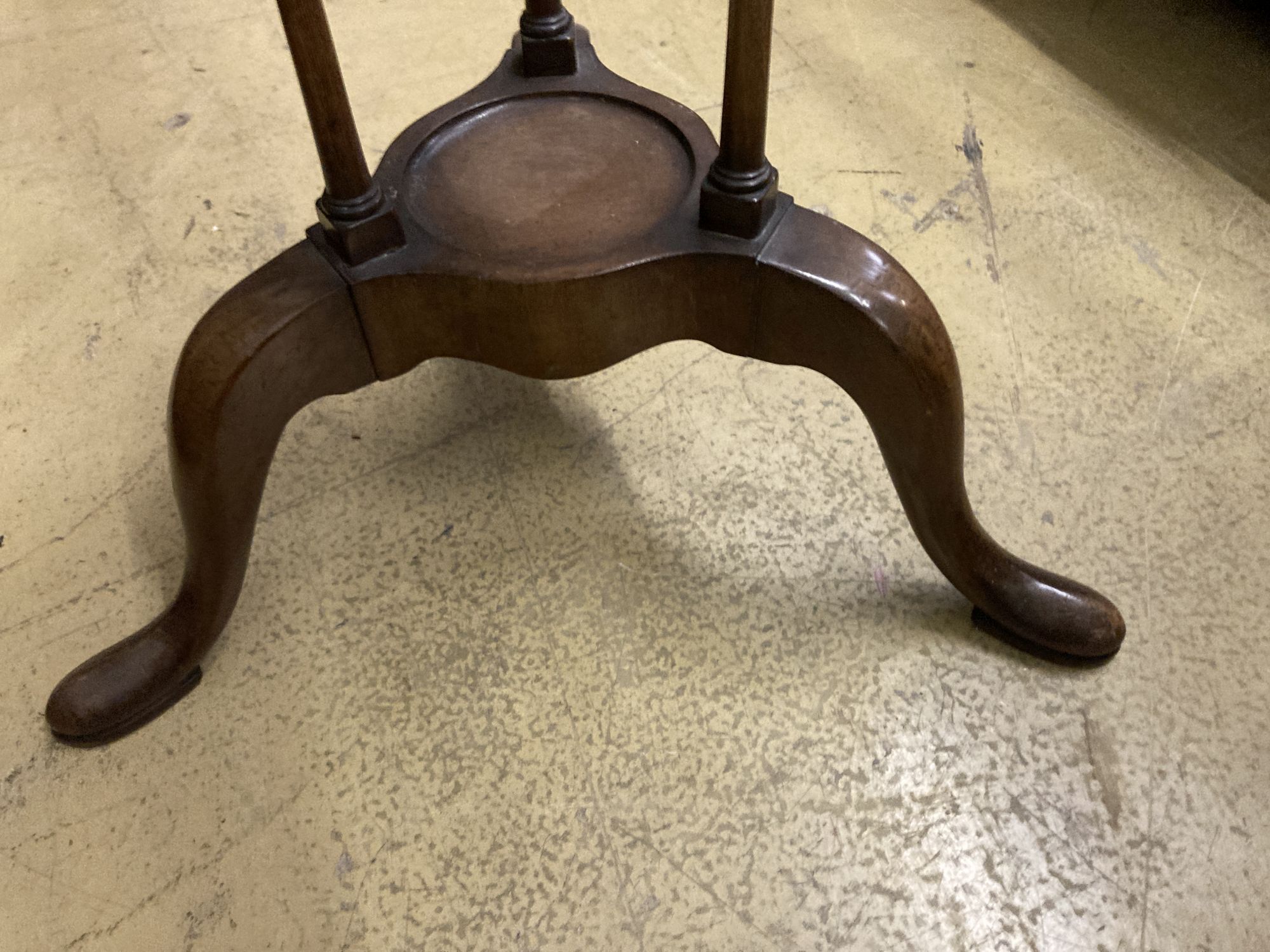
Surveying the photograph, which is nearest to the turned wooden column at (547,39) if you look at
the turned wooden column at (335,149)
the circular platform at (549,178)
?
the circular platform at (549,178)

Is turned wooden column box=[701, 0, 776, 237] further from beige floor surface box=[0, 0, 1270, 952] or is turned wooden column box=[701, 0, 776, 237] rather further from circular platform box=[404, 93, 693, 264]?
beige floor surface box=[0, 0, 1270, 952]

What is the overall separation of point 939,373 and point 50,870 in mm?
A: 709

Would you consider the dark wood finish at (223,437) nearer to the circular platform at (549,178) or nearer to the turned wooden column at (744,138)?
the circular platform at (549,178)

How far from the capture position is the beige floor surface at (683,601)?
720mm

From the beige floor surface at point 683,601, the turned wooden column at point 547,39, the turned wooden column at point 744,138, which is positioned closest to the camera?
the turned wooden column at point 744,138

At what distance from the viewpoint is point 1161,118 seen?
1.30 m

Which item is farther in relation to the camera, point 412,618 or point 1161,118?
point 1161,118

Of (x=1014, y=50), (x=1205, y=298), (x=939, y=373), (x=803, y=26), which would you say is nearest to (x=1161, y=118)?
(x=1014, y=50)

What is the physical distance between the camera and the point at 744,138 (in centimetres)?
65

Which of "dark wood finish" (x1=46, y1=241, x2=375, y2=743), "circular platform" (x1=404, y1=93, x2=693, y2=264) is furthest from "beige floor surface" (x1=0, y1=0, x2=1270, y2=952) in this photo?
"circular platform" (x1=404, y1=93, x2=693, y2=264)

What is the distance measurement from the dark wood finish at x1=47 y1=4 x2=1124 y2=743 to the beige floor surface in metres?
0.07

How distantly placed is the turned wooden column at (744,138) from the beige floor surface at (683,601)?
12.8 inches

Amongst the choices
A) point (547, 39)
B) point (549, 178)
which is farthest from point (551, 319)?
point (547, 39)

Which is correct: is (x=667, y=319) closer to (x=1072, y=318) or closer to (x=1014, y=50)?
(x=1072, y=318)
